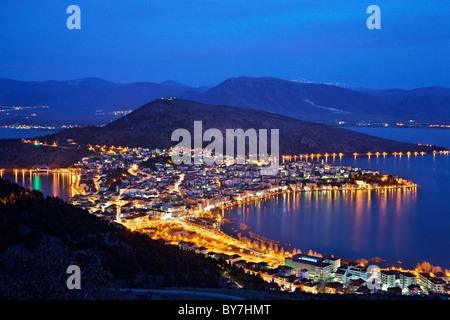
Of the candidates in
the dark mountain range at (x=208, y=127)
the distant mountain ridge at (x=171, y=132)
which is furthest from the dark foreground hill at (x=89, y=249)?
the dark mountain range at (x=208, y=127)

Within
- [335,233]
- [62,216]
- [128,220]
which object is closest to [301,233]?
[335,233]

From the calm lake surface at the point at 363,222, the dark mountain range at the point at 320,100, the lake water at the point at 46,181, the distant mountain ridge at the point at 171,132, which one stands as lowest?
the calm lake surface at the point at 363,222

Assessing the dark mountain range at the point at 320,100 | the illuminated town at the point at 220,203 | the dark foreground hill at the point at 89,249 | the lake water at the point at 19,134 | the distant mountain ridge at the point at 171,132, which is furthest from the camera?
the dark mountain range at the point at 320,100

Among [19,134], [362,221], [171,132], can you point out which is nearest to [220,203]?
[362,221]

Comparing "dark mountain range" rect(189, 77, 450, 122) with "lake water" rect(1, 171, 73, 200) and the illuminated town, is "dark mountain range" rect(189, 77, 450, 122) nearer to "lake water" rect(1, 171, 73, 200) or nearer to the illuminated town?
the illuminated town

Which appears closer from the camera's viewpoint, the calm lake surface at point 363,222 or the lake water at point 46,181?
the calm lake surface at point 363,222

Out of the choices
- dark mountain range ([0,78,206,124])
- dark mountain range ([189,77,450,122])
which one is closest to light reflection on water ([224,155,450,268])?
dark mountain range ([189,77,450,122])

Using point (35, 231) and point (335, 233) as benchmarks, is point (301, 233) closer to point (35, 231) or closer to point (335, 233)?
point (335, 233)

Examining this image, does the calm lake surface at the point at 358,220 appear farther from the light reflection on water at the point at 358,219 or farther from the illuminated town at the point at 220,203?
the illuminated town at the point at 220,203
